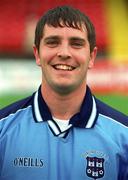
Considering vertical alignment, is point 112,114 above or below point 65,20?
below

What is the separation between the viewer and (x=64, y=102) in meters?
2.66

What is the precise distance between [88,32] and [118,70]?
9.15m

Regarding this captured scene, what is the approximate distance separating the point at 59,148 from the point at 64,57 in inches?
16.9

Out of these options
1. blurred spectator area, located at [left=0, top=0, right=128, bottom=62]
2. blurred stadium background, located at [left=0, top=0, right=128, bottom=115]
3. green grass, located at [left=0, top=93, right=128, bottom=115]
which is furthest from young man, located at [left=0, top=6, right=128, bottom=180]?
blurred spectator area, located at [left=0, top=0, right=128, bottom=62]

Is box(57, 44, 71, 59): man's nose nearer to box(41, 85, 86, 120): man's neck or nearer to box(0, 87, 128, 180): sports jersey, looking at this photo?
box(41, 85, 86, 120): man's neck

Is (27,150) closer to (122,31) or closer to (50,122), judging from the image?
(50,122)

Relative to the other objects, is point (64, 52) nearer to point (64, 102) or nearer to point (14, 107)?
point (64, 102)

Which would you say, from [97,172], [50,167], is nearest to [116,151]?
[97,172]

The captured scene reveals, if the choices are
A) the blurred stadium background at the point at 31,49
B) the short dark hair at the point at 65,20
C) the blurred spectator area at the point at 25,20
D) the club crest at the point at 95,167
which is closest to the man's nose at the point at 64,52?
the short dark hair at the point at 65,20

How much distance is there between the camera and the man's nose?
2.51 m

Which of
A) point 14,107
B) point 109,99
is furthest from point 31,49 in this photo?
point 14,107

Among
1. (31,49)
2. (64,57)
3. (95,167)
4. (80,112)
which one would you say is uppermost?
(64,57)

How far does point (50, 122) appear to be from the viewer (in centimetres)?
264

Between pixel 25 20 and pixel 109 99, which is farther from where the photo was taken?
pixel 25 20
